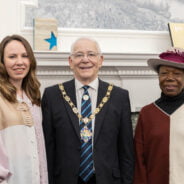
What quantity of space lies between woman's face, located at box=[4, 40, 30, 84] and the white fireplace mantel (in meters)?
0.64

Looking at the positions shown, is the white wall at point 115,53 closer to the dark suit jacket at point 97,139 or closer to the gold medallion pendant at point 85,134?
the dark suit jacket at point 97,139

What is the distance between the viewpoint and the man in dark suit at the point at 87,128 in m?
2.08

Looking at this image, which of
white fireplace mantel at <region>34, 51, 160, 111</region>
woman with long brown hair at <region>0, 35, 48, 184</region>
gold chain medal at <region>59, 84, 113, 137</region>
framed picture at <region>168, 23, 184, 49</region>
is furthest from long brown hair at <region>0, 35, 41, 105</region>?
framed picture at <region>168, 23, 184, 49</region>

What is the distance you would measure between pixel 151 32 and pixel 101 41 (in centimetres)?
45

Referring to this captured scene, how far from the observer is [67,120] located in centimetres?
213

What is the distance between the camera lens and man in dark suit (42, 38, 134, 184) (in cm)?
208

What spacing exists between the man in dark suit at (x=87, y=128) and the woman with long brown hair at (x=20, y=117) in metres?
0.09

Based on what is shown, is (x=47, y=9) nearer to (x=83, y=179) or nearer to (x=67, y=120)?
(x=67, y=120)

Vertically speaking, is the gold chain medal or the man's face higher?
the man's face

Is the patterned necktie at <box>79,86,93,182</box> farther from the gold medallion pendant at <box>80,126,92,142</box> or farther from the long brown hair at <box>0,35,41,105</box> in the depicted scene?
the long brown hair at <box>0,35,41,105</box>

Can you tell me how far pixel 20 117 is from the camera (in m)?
2.00

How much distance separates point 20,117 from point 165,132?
2.75ft

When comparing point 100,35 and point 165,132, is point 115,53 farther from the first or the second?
point 165,132

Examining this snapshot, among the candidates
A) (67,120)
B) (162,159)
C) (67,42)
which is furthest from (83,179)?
(67,42)
